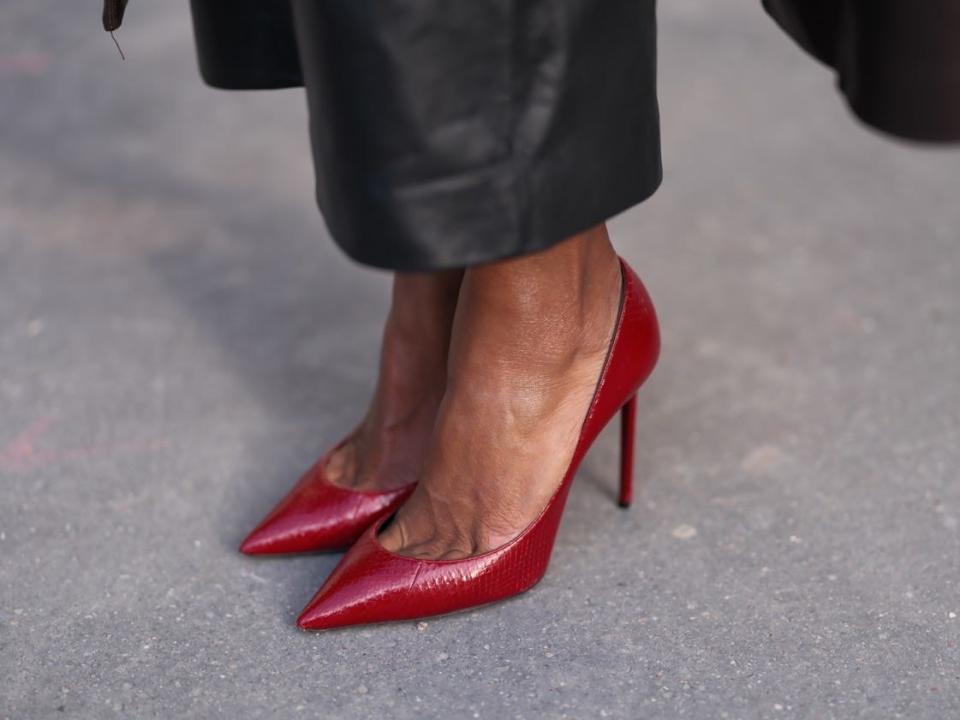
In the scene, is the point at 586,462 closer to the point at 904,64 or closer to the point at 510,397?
the point at 510,397

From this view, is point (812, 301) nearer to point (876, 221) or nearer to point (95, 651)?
point (876, 221)

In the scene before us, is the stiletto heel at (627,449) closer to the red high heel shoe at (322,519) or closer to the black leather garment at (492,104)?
the red high heel shoe at (322,519)

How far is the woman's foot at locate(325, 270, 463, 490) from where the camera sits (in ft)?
3.86

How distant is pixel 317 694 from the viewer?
1.03m

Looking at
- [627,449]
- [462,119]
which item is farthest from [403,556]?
[462,119]

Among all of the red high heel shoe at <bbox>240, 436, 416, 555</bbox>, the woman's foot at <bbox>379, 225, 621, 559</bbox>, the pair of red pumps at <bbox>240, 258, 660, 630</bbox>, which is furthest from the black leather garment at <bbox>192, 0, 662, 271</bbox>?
the red high heel shoe at <bbox>240, 436, 416, 555</bbox>

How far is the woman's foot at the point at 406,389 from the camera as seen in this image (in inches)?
46.3

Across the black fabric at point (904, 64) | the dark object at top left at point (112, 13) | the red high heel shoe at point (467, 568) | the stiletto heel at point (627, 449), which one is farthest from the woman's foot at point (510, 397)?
the dark object at top left at point (112, 13)

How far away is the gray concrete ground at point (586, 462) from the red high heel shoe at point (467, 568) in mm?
28

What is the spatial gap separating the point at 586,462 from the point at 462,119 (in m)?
0.61

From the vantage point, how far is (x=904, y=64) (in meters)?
0.84

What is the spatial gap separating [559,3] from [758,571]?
0.62m

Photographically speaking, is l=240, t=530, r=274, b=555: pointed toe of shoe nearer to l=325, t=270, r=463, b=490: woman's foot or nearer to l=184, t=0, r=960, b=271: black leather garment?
l=325, t=270, r=463, b=490: woman's foot

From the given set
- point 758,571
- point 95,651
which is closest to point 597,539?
point 758,571
